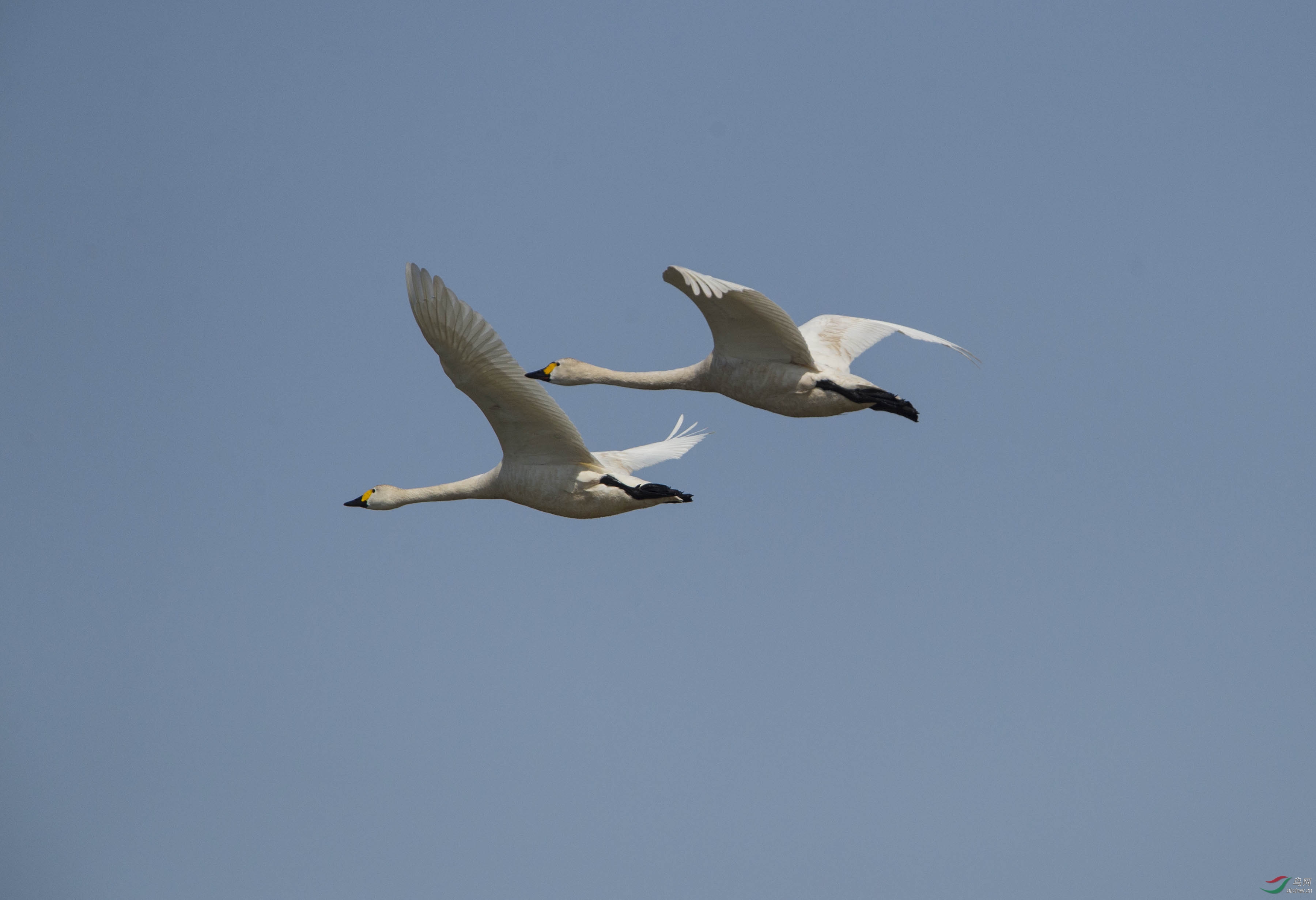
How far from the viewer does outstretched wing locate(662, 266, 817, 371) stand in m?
22.1

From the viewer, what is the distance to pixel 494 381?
2081 centimetres

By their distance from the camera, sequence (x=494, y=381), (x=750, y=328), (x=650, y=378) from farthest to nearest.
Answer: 1. (x=650, y=378)
2. (x=750, y=328)
3. (x=494, y=381)

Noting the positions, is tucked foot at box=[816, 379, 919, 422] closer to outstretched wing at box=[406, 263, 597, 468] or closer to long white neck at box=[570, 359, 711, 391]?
long white neck at box=[570, 359, 711, 391]

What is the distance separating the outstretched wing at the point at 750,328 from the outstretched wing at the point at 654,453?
2.15 meters

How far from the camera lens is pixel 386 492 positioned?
24.9 m

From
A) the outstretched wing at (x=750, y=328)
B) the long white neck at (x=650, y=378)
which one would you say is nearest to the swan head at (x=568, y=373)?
the long white neck at (x=650, y=378)

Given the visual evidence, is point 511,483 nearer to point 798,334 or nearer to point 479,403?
point 479,403

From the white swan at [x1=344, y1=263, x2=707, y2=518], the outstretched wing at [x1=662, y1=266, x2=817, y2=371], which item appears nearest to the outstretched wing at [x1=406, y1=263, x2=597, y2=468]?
the white swan at [x1=344, y1=263, x2=707, y2=518]

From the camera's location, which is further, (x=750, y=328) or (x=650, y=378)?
(x=650, y=378)

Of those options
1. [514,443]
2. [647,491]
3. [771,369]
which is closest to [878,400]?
[771,369]

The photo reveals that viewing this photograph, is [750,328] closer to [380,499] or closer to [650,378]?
[650,378]

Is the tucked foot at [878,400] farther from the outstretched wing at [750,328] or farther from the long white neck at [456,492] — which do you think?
the long white neck at [456,492]

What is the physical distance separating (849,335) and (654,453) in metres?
3.55

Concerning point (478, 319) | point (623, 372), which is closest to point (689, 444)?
point (623, 372)
